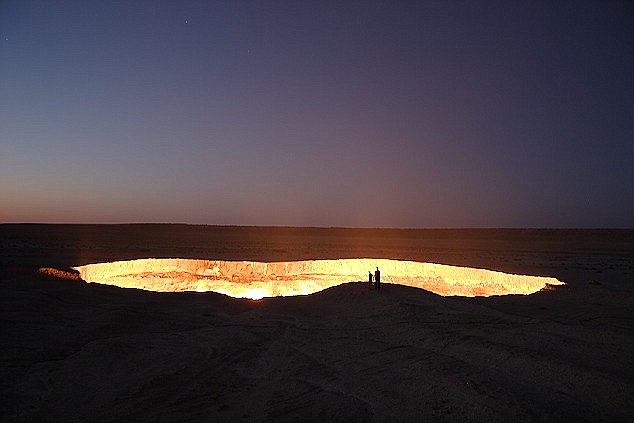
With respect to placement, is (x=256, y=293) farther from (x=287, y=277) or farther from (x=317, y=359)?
(x=317, y=359)

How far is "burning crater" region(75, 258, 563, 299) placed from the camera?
1230 centimetres

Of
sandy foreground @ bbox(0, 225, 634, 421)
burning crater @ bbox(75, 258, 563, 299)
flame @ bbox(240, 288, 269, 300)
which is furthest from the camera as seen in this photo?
burning crater @ bbox(75, 258, 563, 299)

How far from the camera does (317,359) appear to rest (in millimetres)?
5348

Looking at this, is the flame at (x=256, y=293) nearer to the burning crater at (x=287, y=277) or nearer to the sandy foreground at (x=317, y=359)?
the burning crater at (x=287, y=277)

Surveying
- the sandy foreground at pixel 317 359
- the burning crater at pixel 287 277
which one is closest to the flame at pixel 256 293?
the burning crater at pixel 287 277

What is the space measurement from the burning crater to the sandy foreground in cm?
335

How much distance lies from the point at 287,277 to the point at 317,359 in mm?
8981

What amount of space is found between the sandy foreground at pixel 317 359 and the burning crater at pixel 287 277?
132 inches

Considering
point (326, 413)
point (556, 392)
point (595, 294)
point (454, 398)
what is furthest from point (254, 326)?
point (595, 294)

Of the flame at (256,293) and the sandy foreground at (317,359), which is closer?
the sandy foreground at (317,359)

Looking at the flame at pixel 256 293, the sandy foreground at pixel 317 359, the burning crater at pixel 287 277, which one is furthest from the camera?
the burning crater at pixel 287 277

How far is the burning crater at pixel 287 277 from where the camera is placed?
1230 centimetres

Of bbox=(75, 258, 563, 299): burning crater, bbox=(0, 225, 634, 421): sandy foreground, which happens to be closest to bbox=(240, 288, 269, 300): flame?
bbox=(75, 258, 563, 299): burning crater

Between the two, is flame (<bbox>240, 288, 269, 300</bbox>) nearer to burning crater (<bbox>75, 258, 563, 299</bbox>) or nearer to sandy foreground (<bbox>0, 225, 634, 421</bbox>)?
burning crater (<bbox>75, 258, 563, 299</bbox>)
